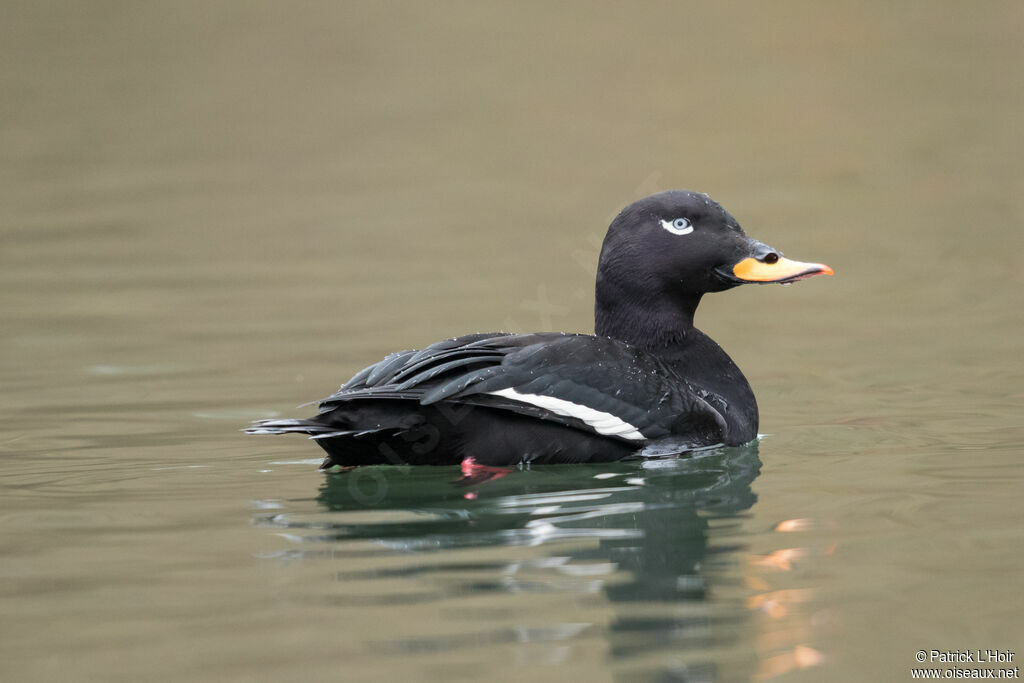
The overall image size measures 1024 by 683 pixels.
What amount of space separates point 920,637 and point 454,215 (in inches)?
371

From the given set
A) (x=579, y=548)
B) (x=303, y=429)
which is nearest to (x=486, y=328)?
(x=303, y=429)

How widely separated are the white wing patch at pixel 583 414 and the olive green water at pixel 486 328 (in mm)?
174

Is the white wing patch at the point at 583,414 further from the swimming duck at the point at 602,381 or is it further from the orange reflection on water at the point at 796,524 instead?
the orange reflection on water at the point at 796,524

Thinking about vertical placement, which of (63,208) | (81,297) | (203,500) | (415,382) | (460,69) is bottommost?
(203,500)

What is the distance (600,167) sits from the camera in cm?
1470

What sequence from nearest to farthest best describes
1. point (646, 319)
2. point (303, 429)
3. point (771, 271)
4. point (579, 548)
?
point (579, 548), point (303, 429), point (771, 271), point (646, 319)

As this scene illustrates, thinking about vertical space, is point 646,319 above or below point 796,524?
above

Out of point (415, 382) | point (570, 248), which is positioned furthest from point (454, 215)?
point (415, 382)

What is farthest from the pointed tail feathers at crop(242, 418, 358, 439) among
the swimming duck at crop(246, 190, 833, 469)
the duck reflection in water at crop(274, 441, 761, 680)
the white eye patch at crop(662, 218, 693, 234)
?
the white eye patch at crop(662, 218, 693, 234)

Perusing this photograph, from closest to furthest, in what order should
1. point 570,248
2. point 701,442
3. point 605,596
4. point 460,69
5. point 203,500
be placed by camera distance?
point 605,596 → point 203,500 → point 701,442 → point 570,248 → point 460,69

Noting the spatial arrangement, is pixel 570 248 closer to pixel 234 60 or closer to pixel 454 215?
pixel 454 215

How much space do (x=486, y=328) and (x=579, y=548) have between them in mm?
4407

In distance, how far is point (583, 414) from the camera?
6113mm

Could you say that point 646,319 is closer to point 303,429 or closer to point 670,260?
point 670,260
